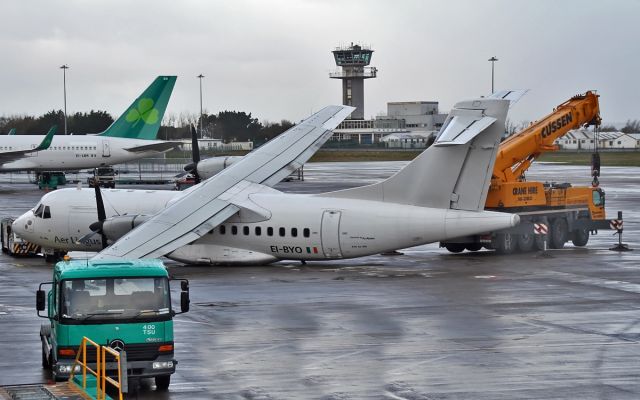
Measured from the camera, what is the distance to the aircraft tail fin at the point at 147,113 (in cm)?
8819

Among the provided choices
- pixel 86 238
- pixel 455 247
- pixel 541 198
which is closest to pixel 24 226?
pixel 86 238

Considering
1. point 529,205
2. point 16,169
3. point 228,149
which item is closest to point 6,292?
point 529,205

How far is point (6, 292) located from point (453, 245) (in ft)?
61.3

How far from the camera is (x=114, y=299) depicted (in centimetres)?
2016

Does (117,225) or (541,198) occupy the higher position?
(541,198)

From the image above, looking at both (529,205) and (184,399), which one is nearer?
(184,399)

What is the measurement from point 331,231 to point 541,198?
39.1 feet

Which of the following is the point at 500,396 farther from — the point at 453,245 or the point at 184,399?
the point at 453,245

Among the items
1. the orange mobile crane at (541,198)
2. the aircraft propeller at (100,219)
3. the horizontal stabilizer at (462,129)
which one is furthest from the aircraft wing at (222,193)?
the horizontal stabilizer at (462,129)

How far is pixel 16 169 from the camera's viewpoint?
8800 centimetres

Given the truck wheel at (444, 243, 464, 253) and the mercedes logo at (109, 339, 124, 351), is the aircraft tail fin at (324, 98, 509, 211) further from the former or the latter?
the mercedes logo at (109, 339, 124, 351)

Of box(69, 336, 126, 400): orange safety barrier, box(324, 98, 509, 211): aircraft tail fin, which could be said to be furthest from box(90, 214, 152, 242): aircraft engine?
box(69, 336, 126, 400): orange safety barrier

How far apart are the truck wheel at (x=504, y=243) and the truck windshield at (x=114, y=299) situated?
82.2ft

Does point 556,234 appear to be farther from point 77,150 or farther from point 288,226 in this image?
point 77,150
